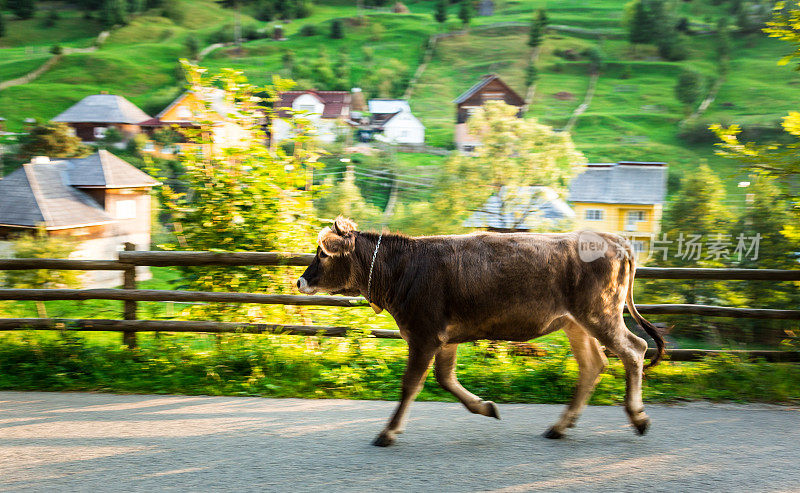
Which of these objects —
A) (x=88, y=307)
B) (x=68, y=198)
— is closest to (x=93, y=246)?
(x=68, y=198)

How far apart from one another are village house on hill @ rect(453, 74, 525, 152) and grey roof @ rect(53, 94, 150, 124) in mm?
40481

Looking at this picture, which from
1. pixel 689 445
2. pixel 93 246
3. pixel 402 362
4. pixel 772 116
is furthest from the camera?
pixel 772 116

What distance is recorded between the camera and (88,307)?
938cm

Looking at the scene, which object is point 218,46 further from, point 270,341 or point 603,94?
point 270,341

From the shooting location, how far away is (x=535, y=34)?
335 feet

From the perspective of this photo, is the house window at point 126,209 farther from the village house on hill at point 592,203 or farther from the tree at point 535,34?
the tree at point 535,34

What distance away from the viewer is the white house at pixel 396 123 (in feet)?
268

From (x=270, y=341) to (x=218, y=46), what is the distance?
339 ft

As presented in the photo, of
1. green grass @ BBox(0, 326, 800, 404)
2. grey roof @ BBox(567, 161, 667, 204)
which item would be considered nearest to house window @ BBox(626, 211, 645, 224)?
grey roof @ BBox(567, 161, 667, 204)

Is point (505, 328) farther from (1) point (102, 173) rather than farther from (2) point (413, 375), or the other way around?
(1) point (102, 173)

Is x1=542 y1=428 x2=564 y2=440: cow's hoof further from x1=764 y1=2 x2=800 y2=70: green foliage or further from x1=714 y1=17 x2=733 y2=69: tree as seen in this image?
x1=714 y1=17 x2=733 y2=69: tree

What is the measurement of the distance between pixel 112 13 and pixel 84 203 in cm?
6288

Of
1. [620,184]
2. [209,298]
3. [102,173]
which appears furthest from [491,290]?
[102,173]

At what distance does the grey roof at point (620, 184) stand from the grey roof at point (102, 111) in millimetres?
55361
